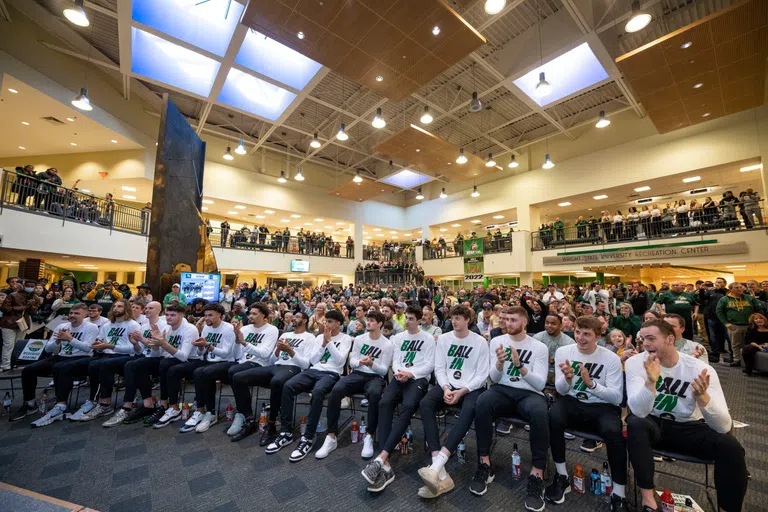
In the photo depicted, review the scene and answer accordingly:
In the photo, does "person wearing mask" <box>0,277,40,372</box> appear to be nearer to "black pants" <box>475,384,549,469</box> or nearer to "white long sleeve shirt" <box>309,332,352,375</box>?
"white long sleeve shirt" <box>309,332,352,375</box>

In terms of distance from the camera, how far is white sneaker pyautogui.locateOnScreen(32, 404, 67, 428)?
3.52 m

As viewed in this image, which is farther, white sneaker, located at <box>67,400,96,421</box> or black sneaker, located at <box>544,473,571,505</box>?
white sneaker, located at <box>67,400,96,421</box>

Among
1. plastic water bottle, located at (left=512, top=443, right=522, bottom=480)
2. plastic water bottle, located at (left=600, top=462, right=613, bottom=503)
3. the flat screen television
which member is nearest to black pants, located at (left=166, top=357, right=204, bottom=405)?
the flat screen television

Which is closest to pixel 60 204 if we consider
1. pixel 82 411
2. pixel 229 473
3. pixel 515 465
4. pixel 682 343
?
pixel 82 411

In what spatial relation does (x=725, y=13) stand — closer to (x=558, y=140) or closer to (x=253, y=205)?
(x=558, y=140)

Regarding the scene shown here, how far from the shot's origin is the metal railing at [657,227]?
9516 millimetres

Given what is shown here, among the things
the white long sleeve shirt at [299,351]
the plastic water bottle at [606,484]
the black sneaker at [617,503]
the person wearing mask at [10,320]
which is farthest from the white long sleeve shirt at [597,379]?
the person wearing mask at [10,320]

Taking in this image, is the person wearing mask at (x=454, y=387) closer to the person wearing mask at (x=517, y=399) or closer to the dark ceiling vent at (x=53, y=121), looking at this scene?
the person wearing mask at (x=517, y=399)

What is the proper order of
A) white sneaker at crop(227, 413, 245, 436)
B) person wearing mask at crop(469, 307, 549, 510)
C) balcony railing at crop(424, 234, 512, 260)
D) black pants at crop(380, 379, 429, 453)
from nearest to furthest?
person wearing mask at crop(469, 307, 549, 510), black pants at crop(380, 379, 429, 453), white sneaker at crop(227, 413, 245, 436), balcony railing at crop(424, 234, 512, 260)

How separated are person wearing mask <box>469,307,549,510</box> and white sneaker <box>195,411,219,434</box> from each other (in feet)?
9.38

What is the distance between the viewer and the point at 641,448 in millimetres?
2145

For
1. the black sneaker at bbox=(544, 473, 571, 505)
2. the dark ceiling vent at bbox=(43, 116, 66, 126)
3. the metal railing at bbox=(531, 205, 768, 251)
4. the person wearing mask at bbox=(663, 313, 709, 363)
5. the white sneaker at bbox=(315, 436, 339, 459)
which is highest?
the dark ceiling vent at bbox=(43, 116, 66, 126)

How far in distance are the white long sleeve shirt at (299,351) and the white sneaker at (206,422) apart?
855 millimetres

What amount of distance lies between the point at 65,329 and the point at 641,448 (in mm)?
6006
